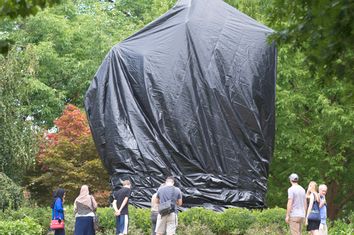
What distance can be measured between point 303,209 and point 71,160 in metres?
14.0

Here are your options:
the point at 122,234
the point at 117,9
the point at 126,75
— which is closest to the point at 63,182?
the point at 126,75

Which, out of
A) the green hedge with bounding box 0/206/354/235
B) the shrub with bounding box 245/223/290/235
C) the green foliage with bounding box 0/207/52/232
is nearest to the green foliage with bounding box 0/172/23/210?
the green foliage with bounding box 0/207/52/232

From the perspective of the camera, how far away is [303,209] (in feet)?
56.1

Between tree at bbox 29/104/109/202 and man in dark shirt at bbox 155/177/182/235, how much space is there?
12048 mm

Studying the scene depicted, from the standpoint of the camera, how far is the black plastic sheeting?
21000mm

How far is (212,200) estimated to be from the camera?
20984 mm

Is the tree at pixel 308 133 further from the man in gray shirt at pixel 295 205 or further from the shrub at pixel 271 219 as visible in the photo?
the man in gray shirt at pixel 295 205

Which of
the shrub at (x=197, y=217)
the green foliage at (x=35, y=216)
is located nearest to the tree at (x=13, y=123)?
the green foliage at (x=35, y=216)

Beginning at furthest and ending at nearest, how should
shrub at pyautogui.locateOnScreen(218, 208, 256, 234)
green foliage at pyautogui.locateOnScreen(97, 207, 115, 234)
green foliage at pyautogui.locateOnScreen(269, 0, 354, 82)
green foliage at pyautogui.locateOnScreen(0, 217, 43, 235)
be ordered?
green foliage at pyautogui.locateOnScreen(97, 207, 115, 234)
shrub at pyautogui.locateOnScreen(218, 208, 256, 234)
green foliage at pyautogui.locateOnScreen(0, 217, 43, 235)
green foliage at pyautogui.locateOnScreen(269, 0, 354, 82)

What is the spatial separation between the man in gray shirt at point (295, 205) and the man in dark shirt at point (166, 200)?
6.76ft

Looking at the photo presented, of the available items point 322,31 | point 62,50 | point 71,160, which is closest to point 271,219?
point 71,160

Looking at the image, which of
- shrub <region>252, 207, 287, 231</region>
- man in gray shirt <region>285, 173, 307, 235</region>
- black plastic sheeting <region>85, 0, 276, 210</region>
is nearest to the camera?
man in gray shirt <region>285, 173, 307, 235</region>

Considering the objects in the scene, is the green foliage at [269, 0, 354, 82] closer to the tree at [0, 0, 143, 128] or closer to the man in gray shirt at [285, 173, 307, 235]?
the man in gray shirt at [285, 173, 307, 235]

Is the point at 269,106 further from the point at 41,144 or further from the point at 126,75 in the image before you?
the point at 41,144
